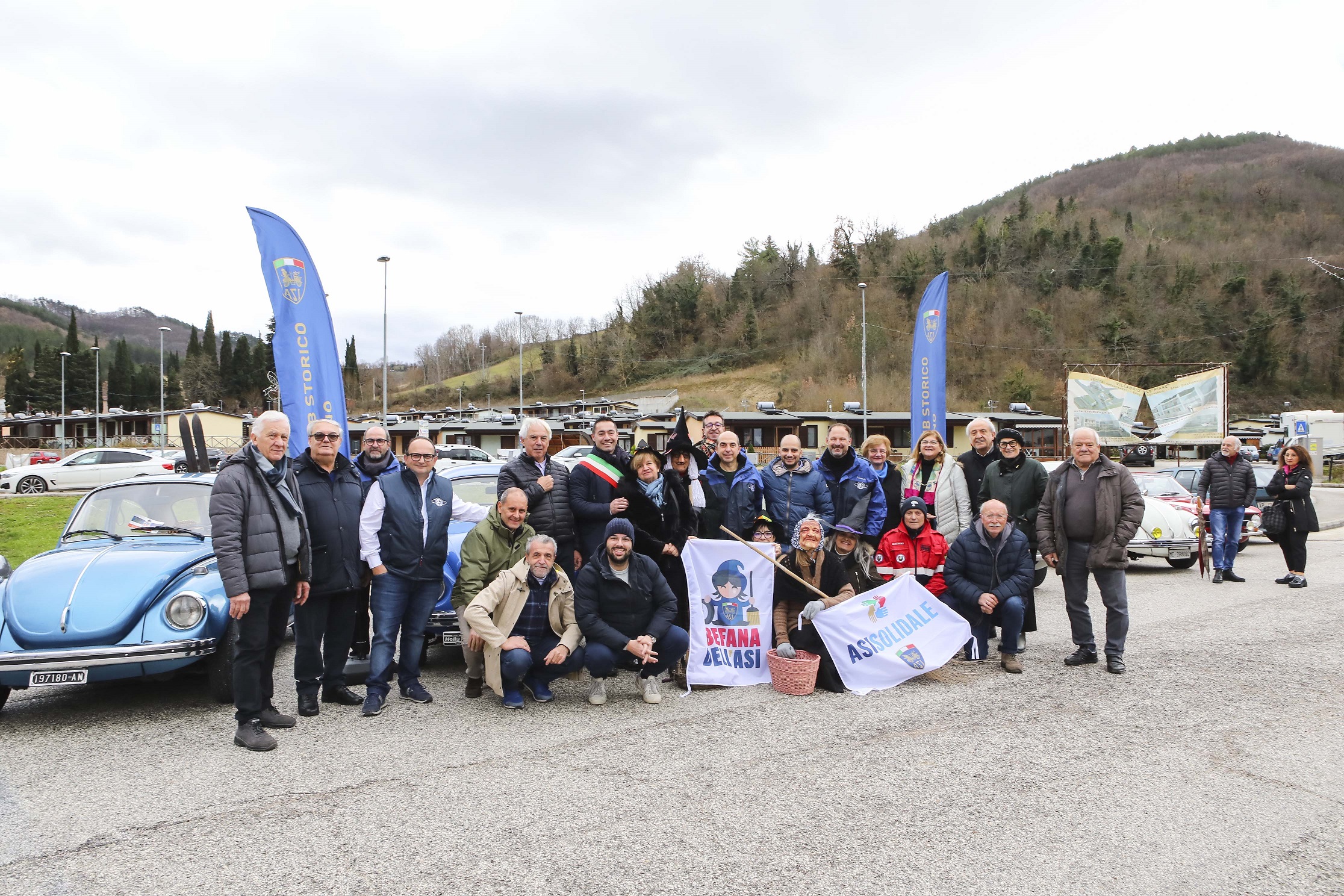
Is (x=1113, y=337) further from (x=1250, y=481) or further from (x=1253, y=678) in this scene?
(x=1253, y=678)

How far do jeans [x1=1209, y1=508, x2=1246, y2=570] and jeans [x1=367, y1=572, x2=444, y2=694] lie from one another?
1050 cm

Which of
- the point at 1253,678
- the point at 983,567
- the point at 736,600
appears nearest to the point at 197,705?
the point at 736,600

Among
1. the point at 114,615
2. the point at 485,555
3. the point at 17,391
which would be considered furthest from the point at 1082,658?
the point at 17,391

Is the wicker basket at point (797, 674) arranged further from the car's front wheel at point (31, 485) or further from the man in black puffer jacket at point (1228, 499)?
the car's front wheel at point (31, 485)

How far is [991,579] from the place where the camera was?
6602mm

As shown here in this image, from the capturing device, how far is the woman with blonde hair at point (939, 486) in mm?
7465

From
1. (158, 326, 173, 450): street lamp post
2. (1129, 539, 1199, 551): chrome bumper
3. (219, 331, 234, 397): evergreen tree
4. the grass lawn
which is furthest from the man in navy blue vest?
(219, 331, 234, 397): evergreen tree

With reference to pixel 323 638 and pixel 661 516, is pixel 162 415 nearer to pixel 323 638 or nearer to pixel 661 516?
pixel 323 638

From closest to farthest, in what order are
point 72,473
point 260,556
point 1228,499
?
1. point 260,556
2. point 1228,499
3. point 72,473

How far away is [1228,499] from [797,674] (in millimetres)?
8531

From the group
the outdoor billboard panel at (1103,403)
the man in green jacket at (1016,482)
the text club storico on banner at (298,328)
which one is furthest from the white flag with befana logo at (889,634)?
the outdoor billboard panel at (1103,403)

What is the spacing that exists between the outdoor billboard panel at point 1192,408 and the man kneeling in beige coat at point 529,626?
27.1m

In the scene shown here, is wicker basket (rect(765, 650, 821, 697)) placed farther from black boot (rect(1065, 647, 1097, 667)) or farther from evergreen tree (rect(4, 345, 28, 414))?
evergreen tree (rect(4, 345, 28, 414))

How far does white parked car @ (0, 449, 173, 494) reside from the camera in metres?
24.7
